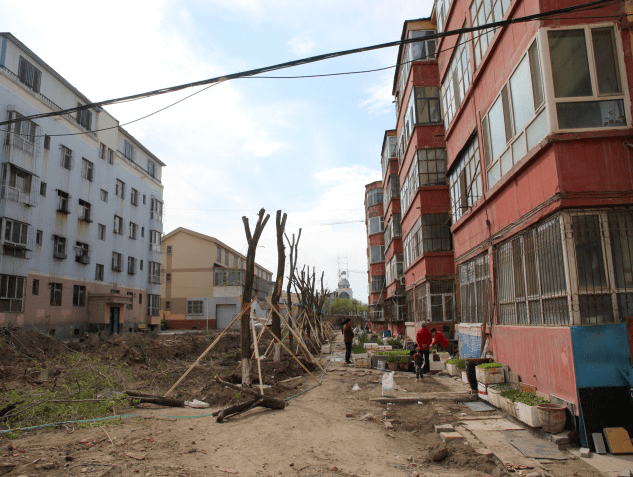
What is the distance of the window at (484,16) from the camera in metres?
10.2

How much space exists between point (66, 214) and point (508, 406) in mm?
30398

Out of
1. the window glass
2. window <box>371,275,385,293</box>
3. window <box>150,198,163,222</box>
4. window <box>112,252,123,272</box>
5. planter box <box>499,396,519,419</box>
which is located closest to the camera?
the window glass

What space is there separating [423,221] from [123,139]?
30646 mm

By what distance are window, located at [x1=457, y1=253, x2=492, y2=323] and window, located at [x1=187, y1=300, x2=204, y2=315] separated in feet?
147

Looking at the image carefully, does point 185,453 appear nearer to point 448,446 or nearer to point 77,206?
point 448,446

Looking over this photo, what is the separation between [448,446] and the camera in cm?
653

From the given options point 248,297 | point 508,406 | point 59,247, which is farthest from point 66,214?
point 508,406

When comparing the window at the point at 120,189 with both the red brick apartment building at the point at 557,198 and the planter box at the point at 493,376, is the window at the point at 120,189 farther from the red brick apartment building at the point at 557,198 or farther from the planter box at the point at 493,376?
the planter box at the point at 493,376

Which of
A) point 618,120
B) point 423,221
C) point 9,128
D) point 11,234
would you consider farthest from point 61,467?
point 9,128

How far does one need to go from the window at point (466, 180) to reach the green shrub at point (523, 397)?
18.3ft

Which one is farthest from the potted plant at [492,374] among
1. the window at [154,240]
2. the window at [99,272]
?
the window at [154,240]

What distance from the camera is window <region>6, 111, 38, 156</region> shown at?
25.2 m

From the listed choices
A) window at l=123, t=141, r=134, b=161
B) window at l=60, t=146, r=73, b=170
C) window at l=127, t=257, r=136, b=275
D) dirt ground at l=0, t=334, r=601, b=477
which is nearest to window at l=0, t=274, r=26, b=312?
window at l=60, t=146, r=73, b=170

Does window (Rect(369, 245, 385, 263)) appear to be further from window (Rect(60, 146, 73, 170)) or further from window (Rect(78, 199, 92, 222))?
window (Rect(60, 146, 73, 170))
